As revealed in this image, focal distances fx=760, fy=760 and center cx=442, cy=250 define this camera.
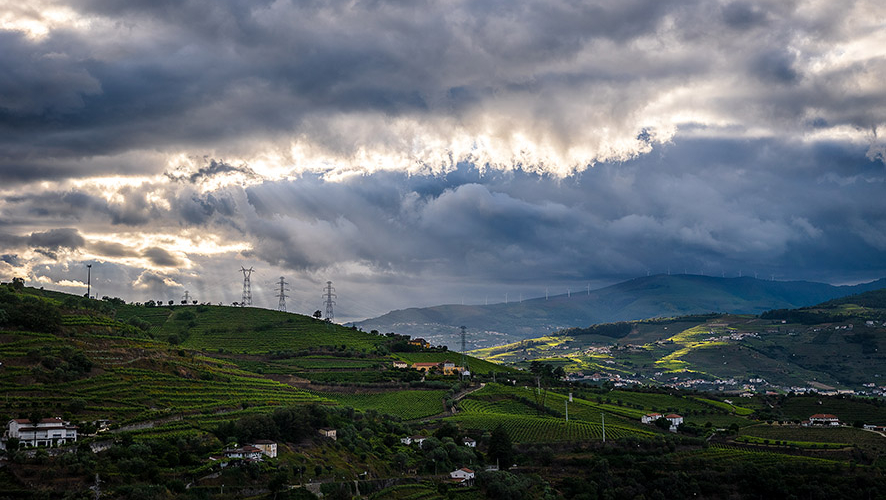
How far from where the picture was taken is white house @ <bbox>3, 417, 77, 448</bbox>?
7531 centimetres

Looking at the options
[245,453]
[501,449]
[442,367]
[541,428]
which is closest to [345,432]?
[245,453]

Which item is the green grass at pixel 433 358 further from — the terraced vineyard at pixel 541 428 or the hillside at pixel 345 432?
the terraced vineyard at pixel 541 428

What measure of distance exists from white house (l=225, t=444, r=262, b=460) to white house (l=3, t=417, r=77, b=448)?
15.6m

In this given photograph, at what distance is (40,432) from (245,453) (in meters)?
20.4

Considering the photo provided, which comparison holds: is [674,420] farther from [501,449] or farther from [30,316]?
[30,316]

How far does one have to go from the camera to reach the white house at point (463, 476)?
3848 inches

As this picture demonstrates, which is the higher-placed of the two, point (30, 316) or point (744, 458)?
point (30, 316)

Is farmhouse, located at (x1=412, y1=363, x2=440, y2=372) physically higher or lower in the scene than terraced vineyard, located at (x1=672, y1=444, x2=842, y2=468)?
higher

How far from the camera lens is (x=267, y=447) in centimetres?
8731

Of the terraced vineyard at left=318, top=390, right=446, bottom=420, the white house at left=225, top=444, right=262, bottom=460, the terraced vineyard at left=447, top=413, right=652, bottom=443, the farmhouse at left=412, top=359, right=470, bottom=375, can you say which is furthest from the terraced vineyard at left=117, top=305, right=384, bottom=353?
the white house at left=225, top=444, right=262, bottom=460

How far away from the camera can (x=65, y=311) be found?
125 meters

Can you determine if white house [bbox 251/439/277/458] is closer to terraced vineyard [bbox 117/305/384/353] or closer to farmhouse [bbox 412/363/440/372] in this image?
farmhouse [bbox 412/363/440/372]

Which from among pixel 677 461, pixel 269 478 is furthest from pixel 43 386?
pixel 677 461

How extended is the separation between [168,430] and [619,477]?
2416 inches
